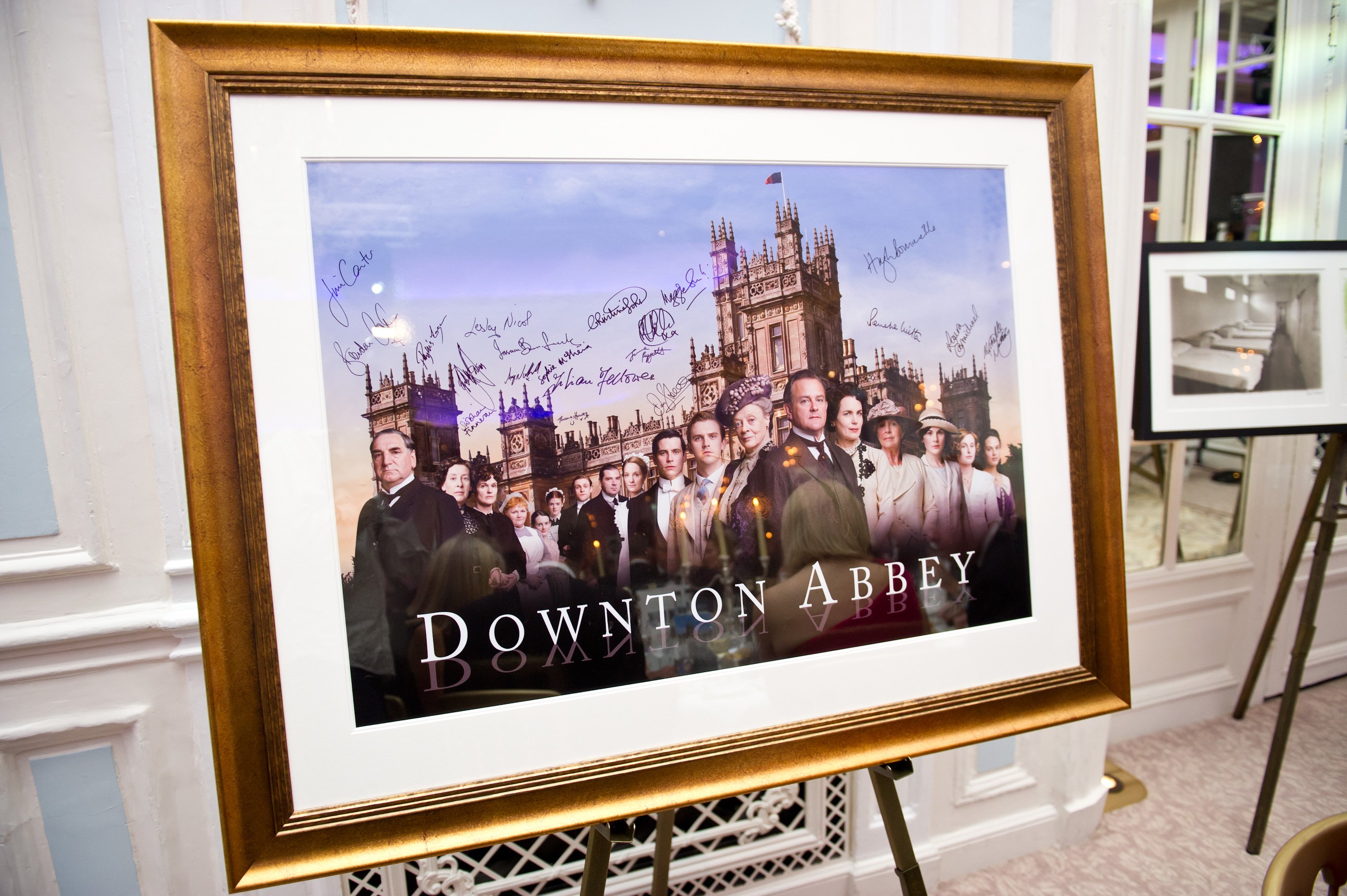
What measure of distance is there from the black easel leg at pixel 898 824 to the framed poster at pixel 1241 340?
106cm

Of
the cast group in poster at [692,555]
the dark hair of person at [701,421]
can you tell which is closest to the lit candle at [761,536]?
the cast group in poster at [692,555]

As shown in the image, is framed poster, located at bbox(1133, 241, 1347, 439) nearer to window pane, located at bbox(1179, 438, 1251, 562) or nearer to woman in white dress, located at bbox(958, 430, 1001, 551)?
window pane, located at bbox(1179, 438, 1251, 562)

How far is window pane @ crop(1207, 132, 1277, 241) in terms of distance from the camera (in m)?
1.99

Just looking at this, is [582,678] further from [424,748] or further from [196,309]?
[196,309]

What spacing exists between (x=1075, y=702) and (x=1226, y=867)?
1.26 metres

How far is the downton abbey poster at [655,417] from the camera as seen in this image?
725mm

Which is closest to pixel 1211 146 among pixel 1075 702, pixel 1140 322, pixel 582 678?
pixel 1140 322
